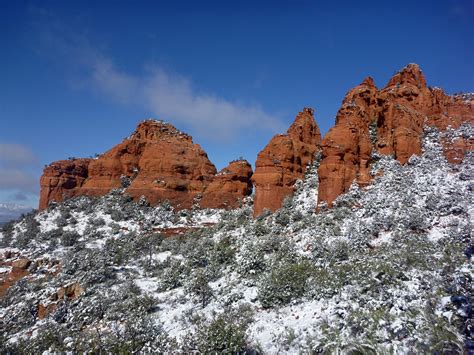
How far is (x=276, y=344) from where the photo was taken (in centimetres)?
1004

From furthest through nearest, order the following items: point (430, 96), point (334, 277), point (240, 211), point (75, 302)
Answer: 1. point (240, 211)
2. point (430, 96)
3. point (75, 302)
4. point (334, 277)

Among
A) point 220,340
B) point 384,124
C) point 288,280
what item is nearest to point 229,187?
point 384,124

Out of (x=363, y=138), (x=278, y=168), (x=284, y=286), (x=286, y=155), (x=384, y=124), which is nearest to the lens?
(x=284, y=286)

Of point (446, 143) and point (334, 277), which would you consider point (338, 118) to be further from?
point (334, 277)

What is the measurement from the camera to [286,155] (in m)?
28.4

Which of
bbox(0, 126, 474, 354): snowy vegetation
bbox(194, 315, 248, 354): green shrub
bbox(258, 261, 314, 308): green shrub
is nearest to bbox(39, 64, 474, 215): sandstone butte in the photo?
bbox(0, 126, 474, 354): snowy vegetation

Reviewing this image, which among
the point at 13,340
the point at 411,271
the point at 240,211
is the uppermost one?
the point at 240,211

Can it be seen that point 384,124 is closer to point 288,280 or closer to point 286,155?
point 286,155

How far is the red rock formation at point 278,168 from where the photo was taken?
27391 mm

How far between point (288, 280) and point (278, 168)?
15587mm

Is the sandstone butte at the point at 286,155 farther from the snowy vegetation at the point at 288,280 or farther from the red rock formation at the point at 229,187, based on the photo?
the snowy vegetation at the point at 288,280

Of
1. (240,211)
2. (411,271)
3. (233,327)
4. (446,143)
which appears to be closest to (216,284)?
(233,327)

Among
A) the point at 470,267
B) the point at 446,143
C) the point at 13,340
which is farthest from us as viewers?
the point at 446,143

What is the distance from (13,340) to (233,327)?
458 inches
